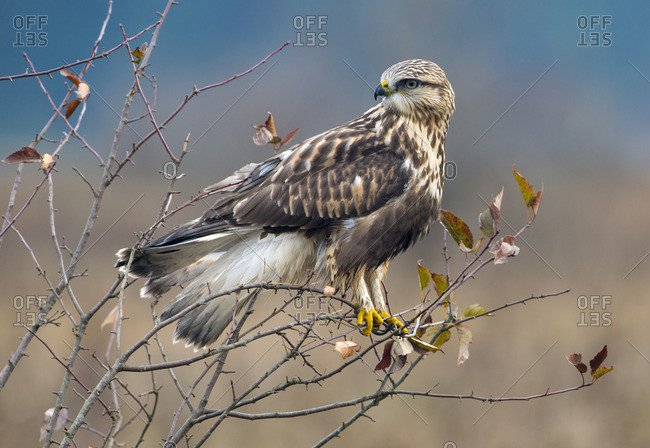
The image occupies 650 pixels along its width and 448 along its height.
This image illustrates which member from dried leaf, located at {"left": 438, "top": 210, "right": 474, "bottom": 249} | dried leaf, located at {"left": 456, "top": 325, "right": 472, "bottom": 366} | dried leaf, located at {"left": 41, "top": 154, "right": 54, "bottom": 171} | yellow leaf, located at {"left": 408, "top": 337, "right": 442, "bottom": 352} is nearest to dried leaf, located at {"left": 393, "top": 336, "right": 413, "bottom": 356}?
yellow leaf, located at {"left": 408, "top": 337, "right": 442, "bottom": 352}

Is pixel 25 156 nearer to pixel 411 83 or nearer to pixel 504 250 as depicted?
pixel 504 250

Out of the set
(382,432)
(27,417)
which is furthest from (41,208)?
(382,432)

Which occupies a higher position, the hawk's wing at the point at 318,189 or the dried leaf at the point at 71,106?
the dried leaf at the point at 71,106

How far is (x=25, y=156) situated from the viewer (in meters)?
3.01

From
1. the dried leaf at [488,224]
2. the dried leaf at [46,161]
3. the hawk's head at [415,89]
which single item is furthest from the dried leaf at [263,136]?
the dried leaf at [488,224]

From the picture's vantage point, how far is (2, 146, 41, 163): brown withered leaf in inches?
117

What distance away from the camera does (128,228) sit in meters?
9.02

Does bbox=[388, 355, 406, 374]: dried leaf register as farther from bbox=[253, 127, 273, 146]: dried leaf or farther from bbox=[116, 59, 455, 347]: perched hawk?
bbox=[253, 127, 273, 146]: dried leaf

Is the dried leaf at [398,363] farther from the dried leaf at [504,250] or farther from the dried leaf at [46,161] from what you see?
the dried leaf at [46,161]

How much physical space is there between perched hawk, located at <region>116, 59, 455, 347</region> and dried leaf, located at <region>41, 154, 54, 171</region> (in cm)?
103

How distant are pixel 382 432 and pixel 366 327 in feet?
13.5

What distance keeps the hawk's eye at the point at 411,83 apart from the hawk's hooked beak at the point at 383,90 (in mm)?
72

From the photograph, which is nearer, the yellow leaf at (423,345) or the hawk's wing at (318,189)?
the yellow leaf at (423,345)

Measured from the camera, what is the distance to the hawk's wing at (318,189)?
423 centimetres
